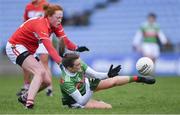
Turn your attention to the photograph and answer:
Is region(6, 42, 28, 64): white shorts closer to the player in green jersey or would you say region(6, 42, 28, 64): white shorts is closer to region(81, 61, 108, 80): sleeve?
the player in green jersey

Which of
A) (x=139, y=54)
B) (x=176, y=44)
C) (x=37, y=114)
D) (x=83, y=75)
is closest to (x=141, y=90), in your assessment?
(x=83, y=75)

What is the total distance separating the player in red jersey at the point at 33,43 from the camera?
11.4 metres

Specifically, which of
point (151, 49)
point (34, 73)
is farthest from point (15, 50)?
point (151, 49)

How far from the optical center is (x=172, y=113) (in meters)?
10.4

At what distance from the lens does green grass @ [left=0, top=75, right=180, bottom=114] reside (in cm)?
1090

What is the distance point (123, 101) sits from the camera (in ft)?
42.8

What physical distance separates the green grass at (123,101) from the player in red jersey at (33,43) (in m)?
0.42

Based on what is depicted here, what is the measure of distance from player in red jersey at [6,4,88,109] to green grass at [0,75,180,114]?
16.4 inches

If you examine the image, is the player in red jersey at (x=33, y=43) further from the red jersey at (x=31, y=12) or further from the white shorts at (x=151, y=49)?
the white shorts at (x=151, y=49)

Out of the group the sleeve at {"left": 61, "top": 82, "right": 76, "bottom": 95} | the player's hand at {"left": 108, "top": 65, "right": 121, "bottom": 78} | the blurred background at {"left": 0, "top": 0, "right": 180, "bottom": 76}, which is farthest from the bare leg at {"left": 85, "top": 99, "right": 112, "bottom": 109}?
the blurred background at {"left": 0, "top": 0, "right": 180, "bottom": 76}

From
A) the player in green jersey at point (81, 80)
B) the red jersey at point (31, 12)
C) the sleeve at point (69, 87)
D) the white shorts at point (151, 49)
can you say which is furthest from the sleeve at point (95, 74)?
the white shorts at point (151, 49)

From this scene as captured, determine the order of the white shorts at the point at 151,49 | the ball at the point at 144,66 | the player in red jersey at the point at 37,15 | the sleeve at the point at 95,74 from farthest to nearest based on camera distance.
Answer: the white shorts at the point at 151,49 → the player in red jersey at the point at 37,15 → the ball at the point at 144,66 → the sleeve at the point at 95,74

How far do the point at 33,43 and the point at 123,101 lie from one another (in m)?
2.26

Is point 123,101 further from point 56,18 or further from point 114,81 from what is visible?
point 56,18
